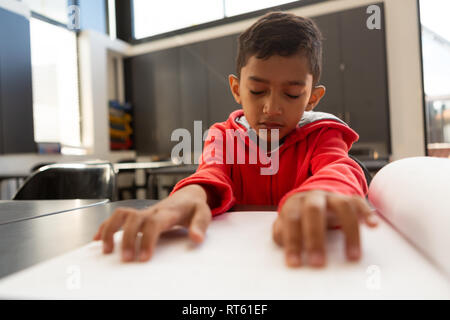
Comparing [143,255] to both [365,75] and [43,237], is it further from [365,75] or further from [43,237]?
[365,75]

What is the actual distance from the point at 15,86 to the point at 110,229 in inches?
128

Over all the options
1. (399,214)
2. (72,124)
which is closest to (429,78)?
(399,214)

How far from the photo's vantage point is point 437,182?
295 millimetres

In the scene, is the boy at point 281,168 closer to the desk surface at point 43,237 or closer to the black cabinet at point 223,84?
the desk surface at point 43,237

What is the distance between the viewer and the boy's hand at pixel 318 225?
224 mm

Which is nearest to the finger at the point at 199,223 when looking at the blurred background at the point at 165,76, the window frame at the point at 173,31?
the blurred background at the point at 165,76

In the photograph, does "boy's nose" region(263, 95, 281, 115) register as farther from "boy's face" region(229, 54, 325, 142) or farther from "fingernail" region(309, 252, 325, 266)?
"fingernail" region(309, 252, 325, 266)

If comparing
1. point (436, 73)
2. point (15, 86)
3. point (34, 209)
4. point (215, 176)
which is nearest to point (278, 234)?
point (215, 176)

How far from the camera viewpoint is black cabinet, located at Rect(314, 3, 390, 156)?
9.62 feet

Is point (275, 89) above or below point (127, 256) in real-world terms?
above

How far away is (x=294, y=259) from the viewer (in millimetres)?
228

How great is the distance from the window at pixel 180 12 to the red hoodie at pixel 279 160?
3200mm
